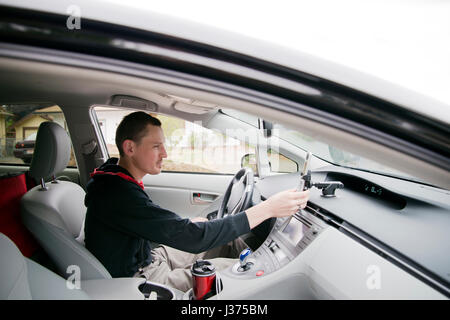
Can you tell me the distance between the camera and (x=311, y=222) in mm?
1417

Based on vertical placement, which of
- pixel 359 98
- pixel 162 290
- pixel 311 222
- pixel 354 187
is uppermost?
pixel 359 98

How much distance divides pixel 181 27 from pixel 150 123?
103 cm

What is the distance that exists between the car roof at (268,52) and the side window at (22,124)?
2.21 m

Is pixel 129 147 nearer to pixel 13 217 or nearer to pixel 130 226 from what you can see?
pixel 130 226

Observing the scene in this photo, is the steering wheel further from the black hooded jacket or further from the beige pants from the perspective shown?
the black hooded jacket

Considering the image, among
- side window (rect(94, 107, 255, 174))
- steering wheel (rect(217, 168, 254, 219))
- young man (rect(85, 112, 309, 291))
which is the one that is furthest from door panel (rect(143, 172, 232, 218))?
young man (rect(85, 112, 309, 291))

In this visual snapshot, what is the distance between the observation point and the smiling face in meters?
1.53

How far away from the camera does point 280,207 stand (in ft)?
4.14

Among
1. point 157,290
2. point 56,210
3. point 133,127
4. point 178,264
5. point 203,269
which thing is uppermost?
point 133,127

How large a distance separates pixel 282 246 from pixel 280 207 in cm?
31

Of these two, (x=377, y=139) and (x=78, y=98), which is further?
(x=78, y=98)

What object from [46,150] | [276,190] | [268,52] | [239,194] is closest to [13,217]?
[46,150]
